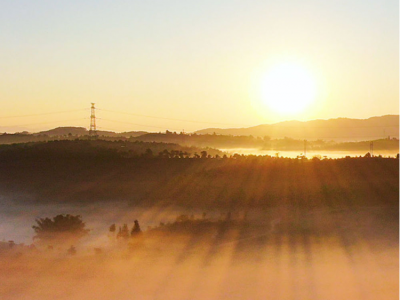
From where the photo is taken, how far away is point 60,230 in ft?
58.2

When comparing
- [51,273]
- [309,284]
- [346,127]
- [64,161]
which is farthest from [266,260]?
[346,127]

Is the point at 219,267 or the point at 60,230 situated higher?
the point at 60,230

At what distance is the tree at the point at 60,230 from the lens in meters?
17.0

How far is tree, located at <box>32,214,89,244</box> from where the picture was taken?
16984mm

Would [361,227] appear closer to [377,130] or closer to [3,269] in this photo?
[3,269]

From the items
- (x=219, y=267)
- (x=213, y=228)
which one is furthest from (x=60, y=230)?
(x=219, y=267)

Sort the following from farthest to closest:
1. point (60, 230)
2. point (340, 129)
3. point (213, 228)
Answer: point (340, 129) → point (213, 228) → point (60, 230)

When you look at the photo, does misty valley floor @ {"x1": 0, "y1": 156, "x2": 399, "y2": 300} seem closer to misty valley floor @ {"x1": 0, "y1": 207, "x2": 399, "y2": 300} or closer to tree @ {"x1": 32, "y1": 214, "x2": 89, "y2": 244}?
misty valley floor @ {"x1": 0, "y1": 207, "x2": 399, "y2": 300}

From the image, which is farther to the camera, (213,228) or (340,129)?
(340,129)

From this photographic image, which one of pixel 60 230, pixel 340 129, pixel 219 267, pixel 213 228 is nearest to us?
pixel 219 267

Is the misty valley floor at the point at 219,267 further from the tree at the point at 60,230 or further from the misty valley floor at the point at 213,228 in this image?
the tree at the point at 60,230

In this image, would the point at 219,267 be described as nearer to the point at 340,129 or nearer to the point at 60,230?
the point at 60,230

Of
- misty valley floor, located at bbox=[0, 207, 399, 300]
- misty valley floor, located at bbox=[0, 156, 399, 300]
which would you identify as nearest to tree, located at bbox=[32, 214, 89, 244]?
misty valley floor, located at bbox=[0, 156, 399, 300]

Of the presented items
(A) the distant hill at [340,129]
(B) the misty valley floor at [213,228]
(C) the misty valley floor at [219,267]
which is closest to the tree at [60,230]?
(B) the misty valley floor at [213,228]
